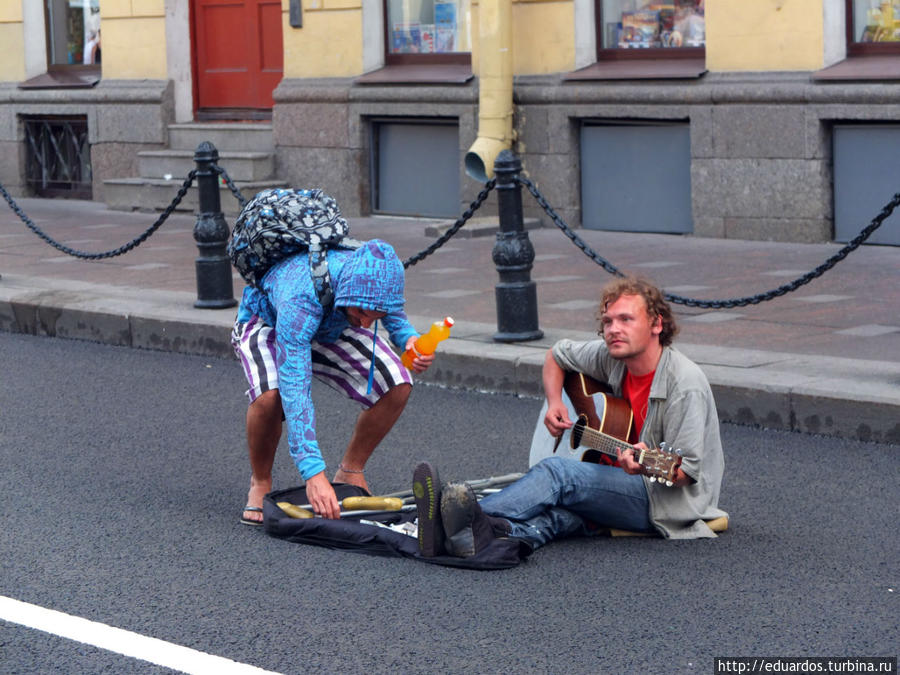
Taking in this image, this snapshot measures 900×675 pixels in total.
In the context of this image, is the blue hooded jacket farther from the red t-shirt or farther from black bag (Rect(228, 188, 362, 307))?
the red t-shirt

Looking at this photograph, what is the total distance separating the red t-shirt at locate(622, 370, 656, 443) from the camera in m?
4.85

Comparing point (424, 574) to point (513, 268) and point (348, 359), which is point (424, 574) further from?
point (513, 268)

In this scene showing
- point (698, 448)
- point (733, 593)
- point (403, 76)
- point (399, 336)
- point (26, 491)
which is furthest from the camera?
point (403, 76)

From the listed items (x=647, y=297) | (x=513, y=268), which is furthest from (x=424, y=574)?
(x=513, y=268)

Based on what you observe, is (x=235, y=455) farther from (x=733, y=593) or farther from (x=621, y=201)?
(x=621, y=201)

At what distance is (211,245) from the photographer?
9.34m

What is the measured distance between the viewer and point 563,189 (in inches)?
511

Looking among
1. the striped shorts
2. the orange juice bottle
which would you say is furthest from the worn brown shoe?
the striped shorts

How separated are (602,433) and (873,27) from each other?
7582 mm

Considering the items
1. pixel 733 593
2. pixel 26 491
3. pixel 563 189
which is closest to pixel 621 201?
pixel 563 189

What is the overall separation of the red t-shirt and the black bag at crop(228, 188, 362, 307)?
3.26 feet

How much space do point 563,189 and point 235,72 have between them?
4.47m

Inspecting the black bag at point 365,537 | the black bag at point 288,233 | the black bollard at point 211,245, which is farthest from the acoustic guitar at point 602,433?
the black bollard at point 211,245

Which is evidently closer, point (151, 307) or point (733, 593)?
point (733, 593)
